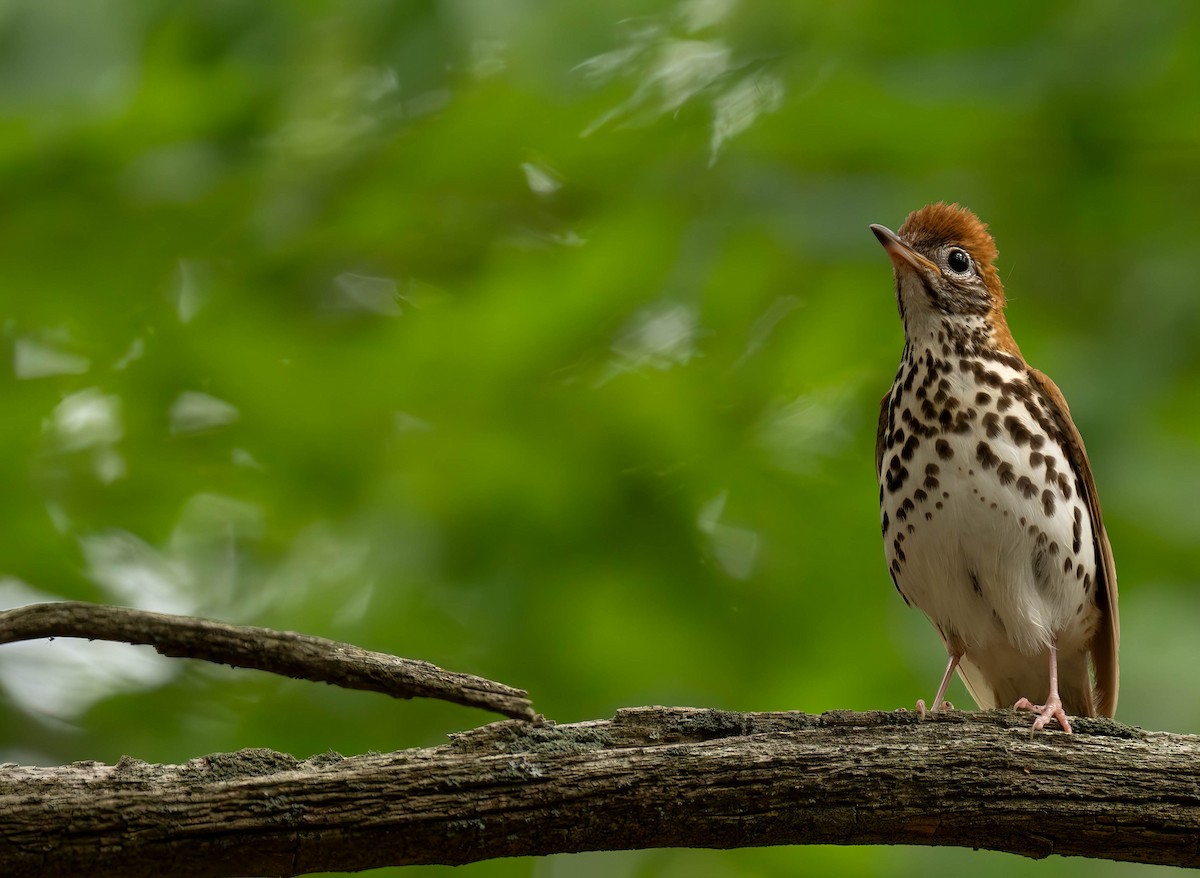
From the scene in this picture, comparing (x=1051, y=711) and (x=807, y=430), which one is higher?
(x=807, y=430)

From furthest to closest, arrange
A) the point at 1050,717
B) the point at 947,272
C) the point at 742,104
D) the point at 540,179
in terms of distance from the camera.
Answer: the point at 742,104, the point at 540,179, the point at 947,272, the point at 1050,717

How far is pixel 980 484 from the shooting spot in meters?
3.93

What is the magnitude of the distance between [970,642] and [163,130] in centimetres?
316

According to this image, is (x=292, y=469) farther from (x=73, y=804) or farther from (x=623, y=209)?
(x=73, y=804)

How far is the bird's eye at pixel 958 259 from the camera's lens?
4363 millimetres

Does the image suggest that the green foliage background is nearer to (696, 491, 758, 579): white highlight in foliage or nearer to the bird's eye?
(696, 491, 758, 579): white highlight in foliage

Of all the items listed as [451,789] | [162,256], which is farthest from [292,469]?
[451,789]

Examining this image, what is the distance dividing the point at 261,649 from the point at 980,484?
7.67 ft

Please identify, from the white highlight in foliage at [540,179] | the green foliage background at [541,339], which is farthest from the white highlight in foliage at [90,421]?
the white highlight in foliage at [540,179]

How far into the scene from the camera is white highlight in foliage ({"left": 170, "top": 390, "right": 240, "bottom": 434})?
444 centimetres

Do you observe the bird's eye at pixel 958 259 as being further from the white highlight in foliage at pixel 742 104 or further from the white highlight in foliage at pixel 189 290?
the white highlight in foliage at pixel 189 290

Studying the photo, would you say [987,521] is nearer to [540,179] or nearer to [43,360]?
[540,179]

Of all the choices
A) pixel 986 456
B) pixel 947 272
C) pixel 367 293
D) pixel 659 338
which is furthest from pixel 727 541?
pixel 367 293

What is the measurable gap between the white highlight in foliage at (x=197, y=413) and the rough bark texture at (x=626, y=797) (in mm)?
2040
